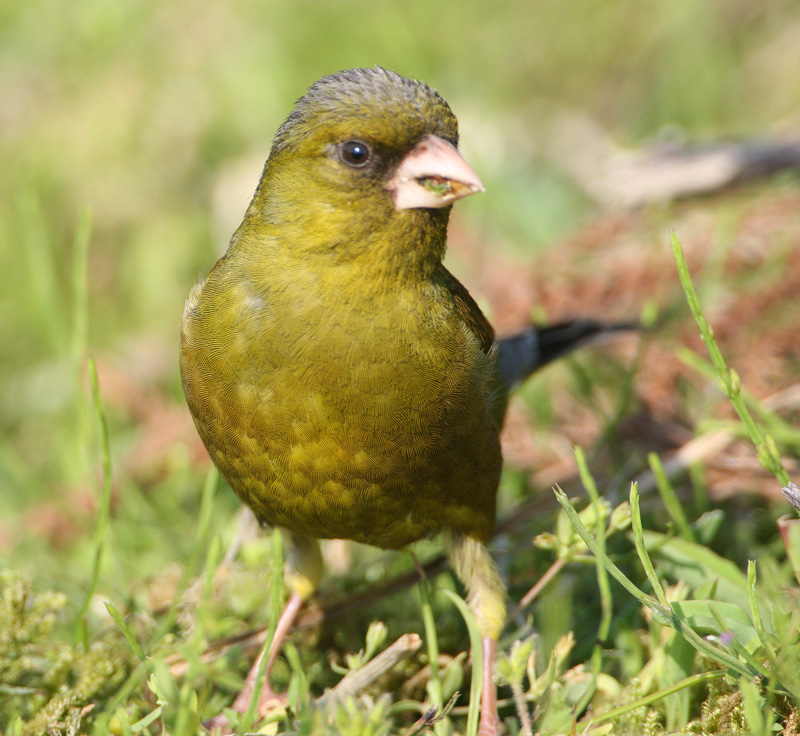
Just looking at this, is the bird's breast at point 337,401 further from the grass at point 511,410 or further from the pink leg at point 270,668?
the pink leg at point 270,668

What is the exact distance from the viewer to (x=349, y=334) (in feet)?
7.95

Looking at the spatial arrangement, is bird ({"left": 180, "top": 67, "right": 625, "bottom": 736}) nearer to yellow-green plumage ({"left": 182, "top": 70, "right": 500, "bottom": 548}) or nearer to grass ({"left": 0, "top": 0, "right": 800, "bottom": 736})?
yellow-green plumage ({"left": 182, "top": 70, "right": 500, "bottom": 548})

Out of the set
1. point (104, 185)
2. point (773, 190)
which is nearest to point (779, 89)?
point (773, 190)

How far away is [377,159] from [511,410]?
2215 mm

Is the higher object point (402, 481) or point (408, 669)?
point (402, 481)

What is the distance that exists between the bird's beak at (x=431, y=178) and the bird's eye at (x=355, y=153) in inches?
3.3

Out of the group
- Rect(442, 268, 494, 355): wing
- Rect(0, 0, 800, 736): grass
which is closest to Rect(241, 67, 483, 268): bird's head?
Rect(442, 268, 494, 355): wing

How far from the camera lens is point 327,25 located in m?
7.25

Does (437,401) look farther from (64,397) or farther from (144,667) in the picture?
(64,397)

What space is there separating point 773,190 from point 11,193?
4632 mm

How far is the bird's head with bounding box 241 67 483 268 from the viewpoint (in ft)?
7.82

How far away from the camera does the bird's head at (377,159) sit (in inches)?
93.9

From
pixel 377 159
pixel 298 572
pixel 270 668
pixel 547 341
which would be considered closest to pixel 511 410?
pixel 547 341

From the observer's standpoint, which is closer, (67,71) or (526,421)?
(526,421)
